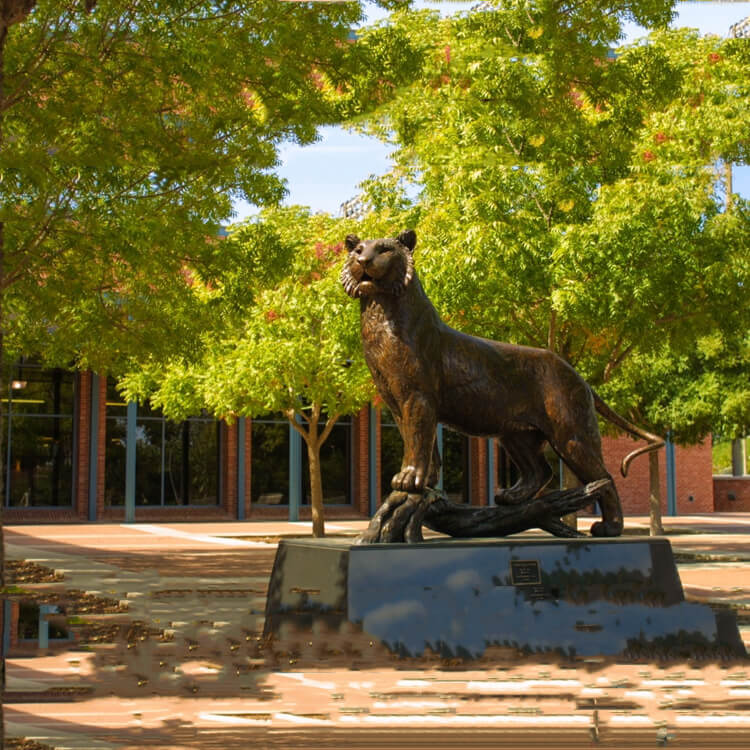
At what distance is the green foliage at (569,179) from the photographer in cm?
1295

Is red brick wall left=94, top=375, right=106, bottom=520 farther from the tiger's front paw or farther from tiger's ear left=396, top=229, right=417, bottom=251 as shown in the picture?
the tiger's front paw

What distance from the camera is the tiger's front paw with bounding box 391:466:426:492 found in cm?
581

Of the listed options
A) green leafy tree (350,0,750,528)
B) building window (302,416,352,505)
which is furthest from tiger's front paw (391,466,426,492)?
building window (302,416,352,505)

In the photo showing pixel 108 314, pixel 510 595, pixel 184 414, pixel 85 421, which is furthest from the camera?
pixel 85 421

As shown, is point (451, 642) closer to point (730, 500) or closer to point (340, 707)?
point (340, 707)

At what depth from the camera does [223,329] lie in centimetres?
1407

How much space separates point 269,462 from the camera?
31438mm

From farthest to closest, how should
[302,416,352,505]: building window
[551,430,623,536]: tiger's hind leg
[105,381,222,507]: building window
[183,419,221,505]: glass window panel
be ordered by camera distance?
1. [302,416,352,505]: building window
2. [183,419,221,505]: glass window panel
3. [105,381,222,507]: building window
4. [551,430,623,536]: tiger's hind leg

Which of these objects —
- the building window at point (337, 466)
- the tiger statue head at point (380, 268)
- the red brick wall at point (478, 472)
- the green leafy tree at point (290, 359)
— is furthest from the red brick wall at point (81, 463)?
the tiger statue head at point (380, 268)

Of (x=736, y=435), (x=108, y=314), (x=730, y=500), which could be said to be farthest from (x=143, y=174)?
(x=730, y=500)

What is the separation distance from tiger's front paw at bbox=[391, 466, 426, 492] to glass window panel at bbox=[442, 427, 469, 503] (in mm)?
28906

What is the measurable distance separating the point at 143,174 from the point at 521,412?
6.71 metres

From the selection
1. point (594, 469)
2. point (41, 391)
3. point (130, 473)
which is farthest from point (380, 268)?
point (41, 391)

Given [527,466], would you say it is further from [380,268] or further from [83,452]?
[83,452]
